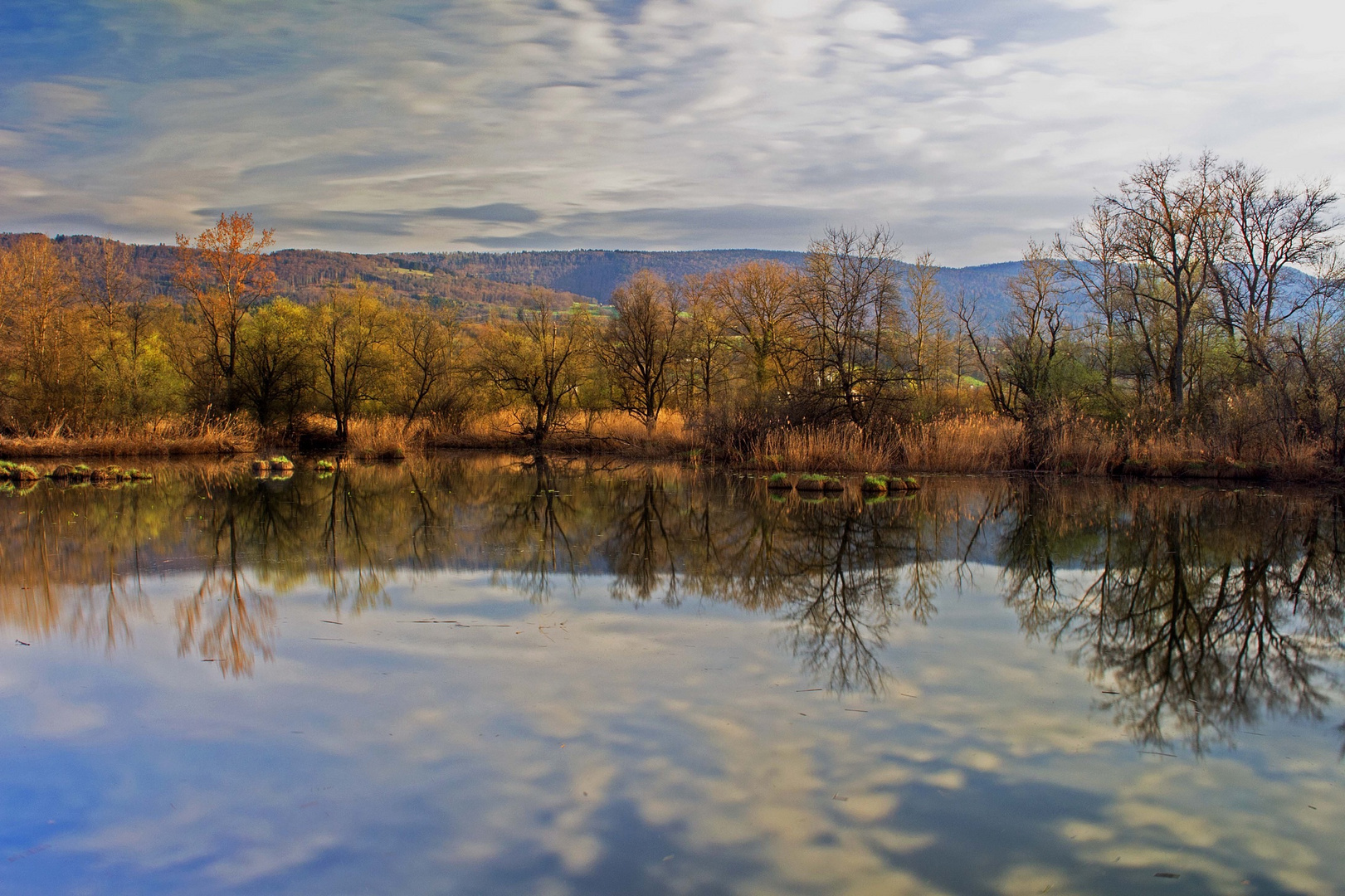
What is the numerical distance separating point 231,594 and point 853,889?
258 inches

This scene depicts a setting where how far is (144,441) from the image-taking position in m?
25.3

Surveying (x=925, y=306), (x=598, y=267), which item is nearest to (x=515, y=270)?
(x=598, y=267)

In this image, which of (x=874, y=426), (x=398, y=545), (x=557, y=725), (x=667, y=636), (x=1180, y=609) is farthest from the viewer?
(x=874, y=426)

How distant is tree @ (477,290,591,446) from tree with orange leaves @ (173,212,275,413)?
26.7ft

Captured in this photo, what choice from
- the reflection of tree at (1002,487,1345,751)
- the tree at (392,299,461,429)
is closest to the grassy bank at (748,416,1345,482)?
the reflection of tree at (1002,487,1345,751)

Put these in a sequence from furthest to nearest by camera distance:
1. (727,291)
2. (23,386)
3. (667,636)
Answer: (727,291) < (23,386) < (667,636)

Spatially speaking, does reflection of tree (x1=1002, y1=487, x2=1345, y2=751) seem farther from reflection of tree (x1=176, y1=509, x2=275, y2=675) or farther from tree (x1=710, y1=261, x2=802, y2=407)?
tree (x1=710, y1=261, x2=802, y2=407)

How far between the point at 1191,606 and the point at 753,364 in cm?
2321

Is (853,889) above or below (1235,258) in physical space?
below

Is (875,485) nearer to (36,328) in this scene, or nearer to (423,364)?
(423,364)

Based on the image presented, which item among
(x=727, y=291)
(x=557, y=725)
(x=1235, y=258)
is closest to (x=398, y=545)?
(x=557, y=725)

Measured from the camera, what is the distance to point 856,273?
70.7 ft

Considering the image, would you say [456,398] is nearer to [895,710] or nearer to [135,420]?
[135,420]

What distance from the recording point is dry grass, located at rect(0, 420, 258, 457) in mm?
23641
